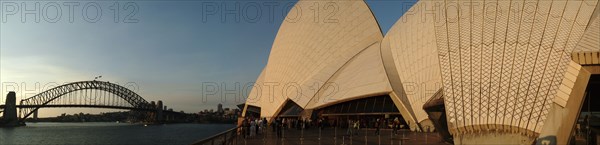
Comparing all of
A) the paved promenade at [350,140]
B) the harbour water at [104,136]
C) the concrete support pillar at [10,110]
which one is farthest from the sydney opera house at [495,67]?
the concrete support pillar at [10,110]

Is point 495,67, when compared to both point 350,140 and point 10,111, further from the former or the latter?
point 10,111

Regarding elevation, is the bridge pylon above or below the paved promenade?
below

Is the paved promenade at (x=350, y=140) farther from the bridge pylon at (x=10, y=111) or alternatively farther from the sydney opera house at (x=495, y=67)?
the bridge pylon at (x=10, y=111)

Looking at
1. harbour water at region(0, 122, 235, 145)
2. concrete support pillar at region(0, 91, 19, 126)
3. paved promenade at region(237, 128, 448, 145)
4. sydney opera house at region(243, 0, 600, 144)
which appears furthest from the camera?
concrete support pillar at region(0, 91, 19, 126)

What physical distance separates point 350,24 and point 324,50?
9.41 feet

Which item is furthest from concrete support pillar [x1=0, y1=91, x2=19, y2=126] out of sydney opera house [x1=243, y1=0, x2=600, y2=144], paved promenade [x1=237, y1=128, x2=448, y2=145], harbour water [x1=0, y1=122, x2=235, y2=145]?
sydney opera house [x1=243, y1=0, x2=600, y2=144]

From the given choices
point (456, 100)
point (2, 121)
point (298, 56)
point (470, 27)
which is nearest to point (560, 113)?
point (456, 100)

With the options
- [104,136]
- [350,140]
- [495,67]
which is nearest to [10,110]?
[104,136]

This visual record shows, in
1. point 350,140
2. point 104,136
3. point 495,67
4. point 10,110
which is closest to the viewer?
point 495,67

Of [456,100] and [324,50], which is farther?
[324,50]

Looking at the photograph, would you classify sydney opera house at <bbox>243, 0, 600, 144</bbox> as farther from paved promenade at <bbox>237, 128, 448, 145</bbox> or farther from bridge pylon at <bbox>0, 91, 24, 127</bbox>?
bridge pylon at <bbox>0, 91, 24, 127</bbox>

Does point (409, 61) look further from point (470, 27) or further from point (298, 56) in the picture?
point (298, 56)

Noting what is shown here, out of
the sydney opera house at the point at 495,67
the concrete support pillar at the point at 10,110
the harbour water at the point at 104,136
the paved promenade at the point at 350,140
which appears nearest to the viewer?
the sydney opera house at the point at 495,67

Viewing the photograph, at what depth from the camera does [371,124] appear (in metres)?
29.8
